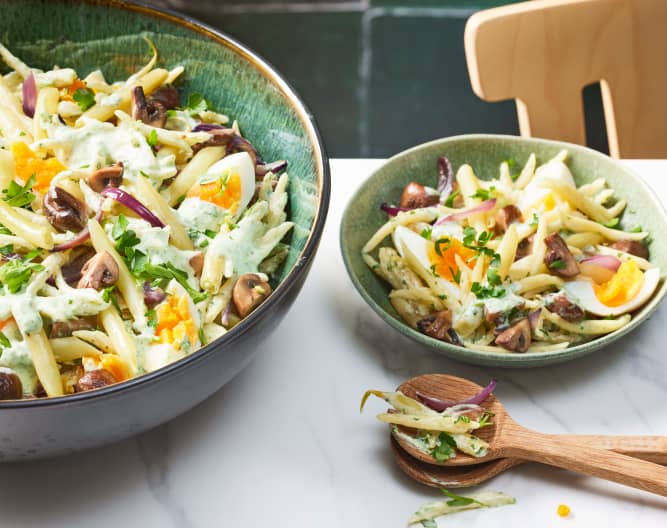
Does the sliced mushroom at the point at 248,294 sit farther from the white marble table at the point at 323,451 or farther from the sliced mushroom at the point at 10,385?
the sliced mushroom at the point at 10,385

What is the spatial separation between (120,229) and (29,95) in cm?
46

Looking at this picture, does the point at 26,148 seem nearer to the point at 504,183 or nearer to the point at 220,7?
the point at 504,183

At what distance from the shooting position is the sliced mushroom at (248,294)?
1.36 m

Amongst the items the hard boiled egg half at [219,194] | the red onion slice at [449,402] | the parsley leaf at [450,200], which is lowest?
the red onion slice at [449,402]

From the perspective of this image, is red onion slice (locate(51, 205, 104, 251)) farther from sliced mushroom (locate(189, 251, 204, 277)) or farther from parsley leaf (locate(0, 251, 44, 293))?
sliced mushroom (locate(189, 251, 204, 277))

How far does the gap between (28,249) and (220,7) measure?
8.22 feet

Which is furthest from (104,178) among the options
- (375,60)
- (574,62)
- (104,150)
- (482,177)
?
(375,60)

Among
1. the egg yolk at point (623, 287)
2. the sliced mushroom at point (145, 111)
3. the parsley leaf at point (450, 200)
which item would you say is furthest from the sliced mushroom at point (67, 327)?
the egg yolk at point (623, 287)

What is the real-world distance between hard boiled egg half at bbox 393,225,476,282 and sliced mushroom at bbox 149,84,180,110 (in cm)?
52

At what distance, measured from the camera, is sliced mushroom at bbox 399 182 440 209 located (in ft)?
5.84

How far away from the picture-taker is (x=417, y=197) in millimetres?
1779

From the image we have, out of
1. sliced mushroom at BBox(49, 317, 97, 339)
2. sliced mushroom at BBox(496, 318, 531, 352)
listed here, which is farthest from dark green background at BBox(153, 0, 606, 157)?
sliced mushroom at BBox(49, 317, 97, 339)

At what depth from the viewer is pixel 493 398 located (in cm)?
140

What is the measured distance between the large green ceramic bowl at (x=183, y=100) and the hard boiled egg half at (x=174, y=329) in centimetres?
8
